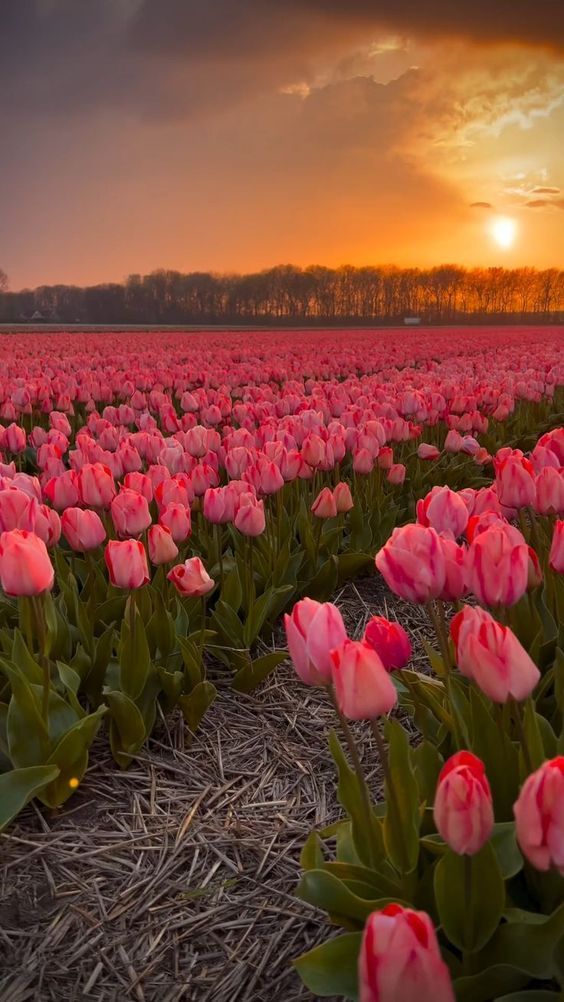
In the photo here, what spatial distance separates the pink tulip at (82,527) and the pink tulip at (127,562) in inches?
14.0

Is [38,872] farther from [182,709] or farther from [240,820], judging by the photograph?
[182,709]

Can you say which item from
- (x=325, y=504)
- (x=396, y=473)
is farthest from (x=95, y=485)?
(x=396, y=473)

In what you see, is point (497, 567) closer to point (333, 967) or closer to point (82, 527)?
point (333, 967)

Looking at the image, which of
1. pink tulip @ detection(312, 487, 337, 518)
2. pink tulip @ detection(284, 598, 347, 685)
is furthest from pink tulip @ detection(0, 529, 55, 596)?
pink tulip @ detection(312, 487, 337, 518)

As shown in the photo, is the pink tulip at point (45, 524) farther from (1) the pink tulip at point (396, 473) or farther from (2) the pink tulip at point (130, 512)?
(1) the pink tulip at point (396, 473)

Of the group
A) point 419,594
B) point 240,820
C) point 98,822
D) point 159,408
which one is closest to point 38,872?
point 98,822

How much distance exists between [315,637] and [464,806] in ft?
1.20

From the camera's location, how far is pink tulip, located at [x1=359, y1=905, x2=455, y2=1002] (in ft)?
2.74

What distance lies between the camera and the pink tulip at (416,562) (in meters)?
1.52

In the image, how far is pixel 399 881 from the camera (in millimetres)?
1436

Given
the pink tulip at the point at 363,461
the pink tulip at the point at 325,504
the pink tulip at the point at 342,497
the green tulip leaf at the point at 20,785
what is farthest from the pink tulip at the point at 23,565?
the pink tulip at the point at 363,461

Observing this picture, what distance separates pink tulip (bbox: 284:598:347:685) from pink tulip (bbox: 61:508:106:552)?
1272 millimetres

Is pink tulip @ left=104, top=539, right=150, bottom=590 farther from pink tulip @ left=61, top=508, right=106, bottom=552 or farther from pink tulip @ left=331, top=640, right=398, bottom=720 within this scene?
pink tulip @ left=331, top=640, right=398, bottom=720

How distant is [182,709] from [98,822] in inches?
19.4
